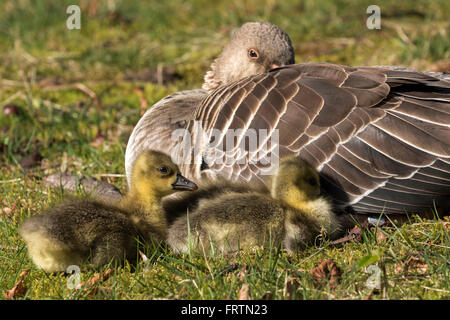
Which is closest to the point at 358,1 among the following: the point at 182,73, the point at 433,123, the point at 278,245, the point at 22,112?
the point at 182,73

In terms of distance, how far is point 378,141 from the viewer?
13.6 ft

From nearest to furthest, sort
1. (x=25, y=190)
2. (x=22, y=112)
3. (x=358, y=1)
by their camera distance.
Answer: (x=25, y=190) < (x=22, y=112) < (x=358, y=1)

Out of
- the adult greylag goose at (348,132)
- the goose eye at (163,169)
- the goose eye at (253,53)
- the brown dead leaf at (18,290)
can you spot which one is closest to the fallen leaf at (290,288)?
the adult greylag goose at (348,132)

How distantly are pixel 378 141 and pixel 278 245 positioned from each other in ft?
3.20

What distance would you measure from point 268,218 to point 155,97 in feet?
12.6

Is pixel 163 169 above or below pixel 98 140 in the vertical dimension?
above

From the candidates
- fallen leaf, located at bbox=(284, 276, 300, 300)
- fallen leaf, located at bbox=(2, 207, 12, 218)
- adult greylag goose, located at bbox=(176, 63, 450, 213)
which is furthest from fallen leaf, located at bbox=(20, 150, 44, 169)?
fallen leaf, located at bbox=(284, 276, 300, 300)

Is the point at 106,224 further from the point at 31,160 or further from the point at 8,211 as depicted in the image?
the point at 31,160

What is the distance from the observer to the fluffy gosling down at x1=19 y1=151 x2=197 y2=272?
3609 millimetres

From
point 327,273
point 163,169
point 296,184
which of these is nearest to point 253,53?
point 163,169

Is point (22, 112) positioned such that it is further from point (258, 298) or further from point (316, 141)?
point (258, 298)

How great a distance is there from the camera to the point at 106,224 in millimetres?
3770

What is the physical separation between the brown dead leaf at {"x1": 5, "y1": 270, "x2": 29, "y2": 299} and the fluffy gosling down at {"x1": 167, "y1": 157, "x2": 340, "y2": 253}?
88 centimetres

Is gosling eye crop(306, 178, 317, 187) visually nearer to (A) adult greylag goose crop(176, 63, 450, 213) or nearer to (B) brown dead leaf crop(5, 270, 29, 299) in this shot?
(A) adult greylag goose crop(176, 63, 450, 213)
